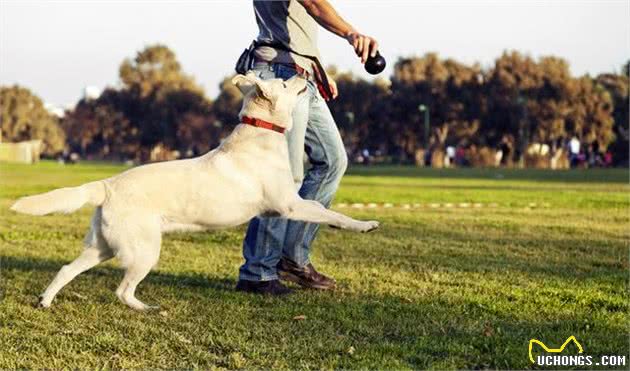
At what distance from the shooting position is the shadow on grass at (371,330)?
4.23m

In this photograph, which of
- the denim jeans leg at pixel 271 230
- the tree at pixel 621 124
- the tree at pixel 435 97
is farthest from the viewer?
the tree at pixel 621 124

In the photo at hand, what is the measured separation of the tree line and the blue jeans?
5266cm

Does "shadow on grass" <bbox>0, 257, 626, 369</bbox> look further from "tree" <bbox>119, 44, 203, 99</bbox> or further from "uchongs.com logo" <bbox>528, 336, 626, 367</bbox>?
"tree" <bbox>119, 44, 203, 99</bbox>

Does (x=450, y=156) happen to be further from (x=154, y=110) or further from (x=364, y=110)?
(x=154, y=110)

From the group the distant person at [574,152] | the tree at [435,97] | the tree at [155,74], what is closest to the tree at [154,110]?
the tree at [155,74]

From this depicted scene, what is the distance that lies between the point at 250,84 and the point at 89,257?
1.51m

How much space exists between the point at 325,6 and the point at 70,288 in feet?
8.96

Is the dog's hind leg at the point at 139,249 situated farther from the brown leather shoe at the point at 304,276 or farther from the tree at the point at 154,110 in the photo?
the tree at the point at 154,110

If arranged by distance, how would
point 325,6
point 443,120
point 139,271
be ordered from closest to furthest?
point 139,271
point 325,6
point 443,120

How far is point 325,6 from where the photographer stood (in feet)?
19.3

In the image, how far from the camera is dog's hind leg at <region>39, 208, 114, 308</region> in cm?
546

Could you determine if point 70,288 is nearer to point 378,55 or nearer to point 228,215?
point 228,215

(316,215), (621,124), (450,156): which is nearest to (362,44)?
(316,215)

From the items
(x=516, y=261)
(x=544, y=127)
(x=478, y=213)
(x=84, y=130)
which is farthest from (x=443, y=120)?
(x=516, y=261)
